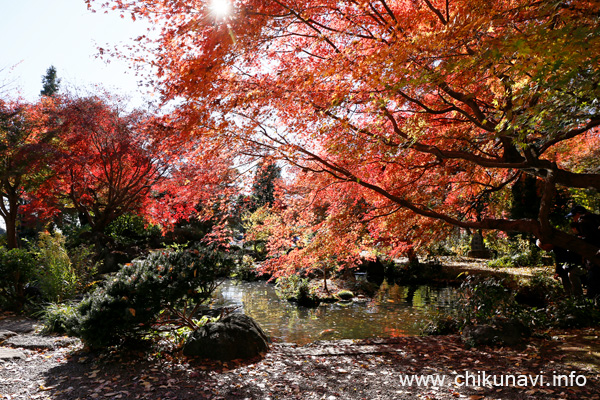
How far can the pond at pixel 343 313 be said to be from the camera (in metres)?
7.10

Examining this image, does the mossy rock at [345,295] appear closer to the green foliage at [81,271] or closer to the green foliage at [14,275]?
the green foliage at [81,271]

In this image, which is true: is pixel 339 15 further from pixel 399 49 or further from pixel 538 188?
pixel 538 188

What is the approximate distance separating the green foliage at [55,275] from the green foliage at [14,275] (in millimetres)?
209

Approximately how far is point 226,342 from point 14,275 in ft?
16.5

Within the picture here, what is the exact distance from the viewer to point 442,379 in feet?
11.9

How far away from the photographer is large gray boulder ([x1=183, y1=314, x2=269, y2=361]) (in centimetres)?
425

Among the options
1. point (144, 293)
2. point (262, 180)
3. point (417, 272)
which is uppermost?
point (262, 180)

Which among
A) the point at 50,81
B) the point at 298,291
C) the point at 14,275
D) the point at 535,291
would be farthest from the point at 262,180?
the point at 50,81

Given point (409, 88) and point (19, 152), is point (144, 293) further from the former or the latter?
point (19, 152)

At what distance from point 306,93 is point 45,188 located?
10777 millimetres

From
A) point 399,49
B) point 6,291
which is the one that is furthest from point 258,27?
point 6,291

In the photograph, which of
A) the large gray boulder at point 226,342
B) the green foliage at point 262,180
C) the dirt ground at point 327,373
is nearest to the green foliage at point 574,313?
the dirt ground at point 327,373

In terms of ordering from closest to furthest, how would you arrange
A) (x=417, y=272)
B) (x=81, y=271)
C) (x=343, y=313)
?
(x=81, y=271) < (x=343, y=313) < (x=417, y=272)

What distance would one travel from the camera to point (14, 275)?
21.7 feet
